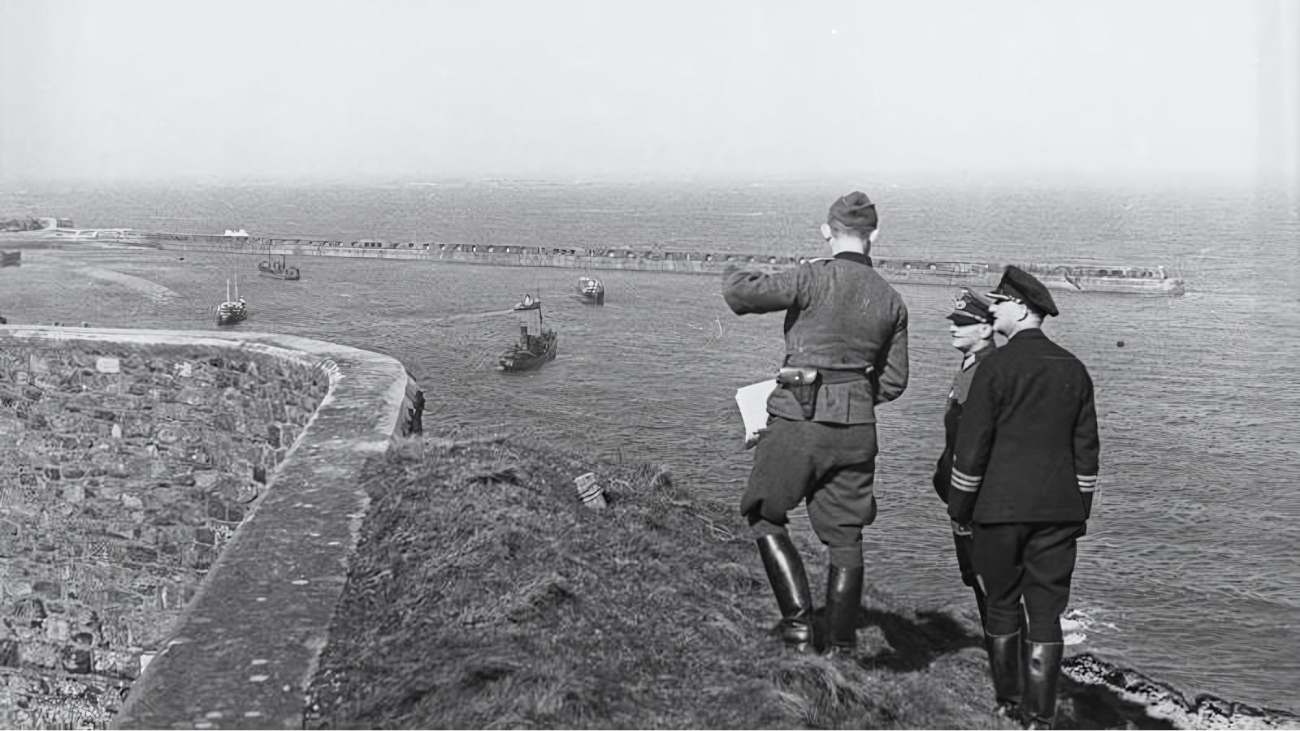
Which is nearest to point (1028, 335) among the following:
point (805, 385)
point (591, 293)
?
point (805, 385)

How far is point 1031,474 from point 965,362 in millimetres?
1277

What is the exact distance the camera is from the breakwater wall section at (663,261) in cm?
7675

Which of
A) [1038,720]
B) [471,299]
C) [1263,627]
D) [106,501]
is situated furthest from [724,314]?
[1038,720]

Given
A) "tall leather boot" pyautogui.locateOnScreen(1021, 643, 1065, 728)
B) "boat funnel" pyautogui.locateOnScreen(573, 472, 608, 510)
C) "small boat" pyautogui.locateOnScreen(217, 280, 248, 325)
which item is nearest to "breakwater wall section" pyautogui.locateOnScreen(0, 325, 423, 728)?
"boat funnel" pyautogui.locateOnScreen(573, 472, 608, 510)

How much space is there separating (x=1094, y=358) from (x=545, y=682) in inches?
2016

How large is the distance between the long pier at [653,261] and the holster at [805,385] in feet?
194

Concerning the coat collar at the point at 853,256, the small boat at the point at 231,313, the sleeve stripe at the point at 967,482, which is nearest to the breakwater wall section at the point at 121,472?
the coat collar at the point at 853,256

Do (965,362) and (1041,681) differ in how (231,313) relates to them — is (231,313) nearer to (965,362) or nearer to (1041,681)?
(965,362)

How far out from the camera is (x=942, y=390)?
40.8m

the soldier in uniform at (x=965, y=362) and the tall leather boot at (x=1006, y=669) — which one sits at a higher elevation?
the soldier in uniform at (x=965, y=362)

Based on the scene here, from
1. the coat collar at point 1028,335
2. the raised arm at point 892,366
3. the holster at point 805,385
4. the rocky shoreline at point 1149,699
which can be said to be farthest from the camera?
the rocky shoreline at point 1149,699

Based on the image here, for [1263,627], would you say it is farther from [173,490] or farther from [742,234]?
[742,234]

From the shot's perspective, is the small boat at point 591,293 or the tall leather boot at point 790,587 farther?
the small boat at point 591,293

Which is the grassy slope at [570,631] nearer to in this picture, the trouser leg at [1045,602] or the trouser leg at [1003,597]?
the trouser leg at [1003,597]
